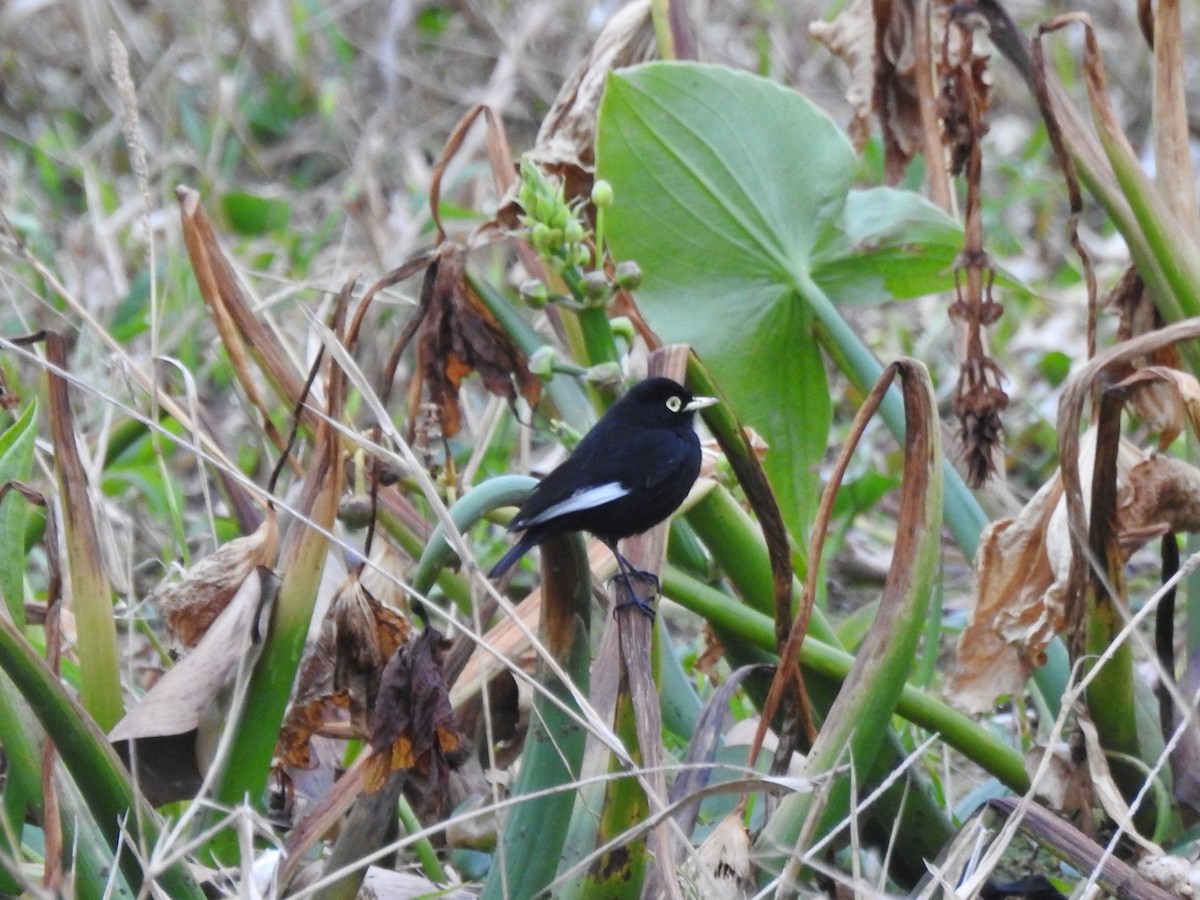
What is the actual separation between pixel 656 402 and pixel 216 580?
712 mm

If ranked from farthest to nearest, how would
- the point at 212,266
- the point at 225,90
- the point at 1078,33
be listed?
the point at 1078,33 < the point at 225,90 < the point at 212,266

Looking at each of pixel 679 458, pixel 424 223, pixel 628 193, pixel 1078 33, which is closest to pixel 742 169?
pixel 628 193

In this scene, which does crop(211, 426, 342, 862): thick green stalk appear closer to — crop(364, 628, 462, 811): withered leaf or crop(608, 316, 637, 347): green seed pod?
crop(364, 628, 462, 811): withered leaf

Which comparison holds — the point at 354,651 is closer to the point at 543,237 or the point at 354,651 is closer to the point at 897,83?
the point at 543,237

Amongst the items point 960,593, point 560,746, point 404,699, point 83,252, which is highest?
point 83,252

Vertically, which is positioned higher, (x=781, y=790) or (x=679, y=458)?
(x=679, y=458)

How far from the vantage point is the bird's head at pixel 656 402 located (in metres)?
2.24

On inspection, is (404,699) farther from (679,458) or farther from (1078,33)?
(1078,33)

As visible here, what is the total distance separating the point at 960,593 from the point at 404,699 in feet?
7.34

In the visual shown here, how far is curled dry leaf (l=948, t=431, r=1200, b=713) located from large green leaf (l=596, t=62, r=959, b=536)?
576 mm

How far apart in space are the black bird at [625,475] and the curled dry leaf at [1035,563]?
440 millimetres

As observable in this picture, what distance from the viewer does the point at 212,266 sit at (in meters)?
2.11

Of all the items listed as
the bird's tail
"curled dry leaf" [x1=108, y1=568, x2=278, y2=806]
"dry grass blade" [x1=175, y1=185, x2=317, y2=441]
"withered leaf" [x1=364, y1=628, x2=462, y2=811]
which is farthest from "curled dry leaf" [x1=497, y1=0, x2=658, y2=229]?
"withered leaf" [x1=364, y1=628, x2=462, y2=811]

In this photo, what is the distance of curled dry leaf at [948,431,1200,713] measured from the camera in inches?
79.0
